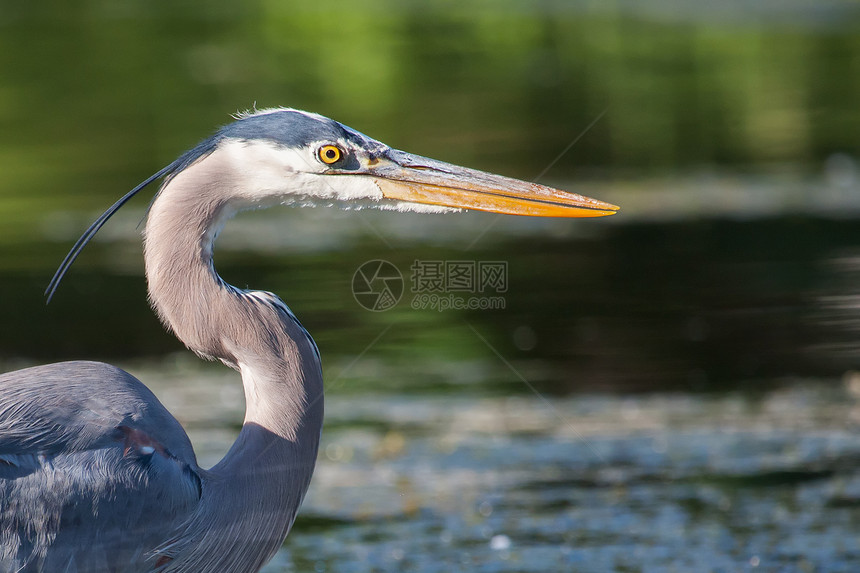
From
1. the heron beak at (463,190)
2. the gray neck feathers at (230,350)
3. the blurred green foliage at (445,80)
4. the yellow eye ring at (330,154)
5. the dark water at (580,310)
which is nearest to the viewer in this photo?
the gray neck feathers at (230,350)

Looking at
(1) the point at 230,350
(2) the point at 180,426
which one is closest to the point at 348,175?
(1) the point at 230,350

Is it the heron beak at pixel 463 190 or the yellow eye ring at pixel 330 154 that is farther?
the heron beak at pixel 463 190

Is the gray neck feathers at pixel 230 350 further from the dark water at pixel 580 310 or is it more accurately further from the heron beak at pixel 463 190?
the dark water at pixel 580 310

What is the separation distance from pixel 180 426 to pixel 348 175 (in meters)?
0.96

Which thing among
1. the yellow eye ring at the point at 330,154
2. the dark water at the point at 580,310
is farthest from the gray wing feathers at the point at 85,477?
the dark water at the point at 580,310

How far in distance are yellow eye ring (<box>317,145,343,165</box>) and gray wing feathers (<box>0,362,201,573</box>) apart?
94 centimetres

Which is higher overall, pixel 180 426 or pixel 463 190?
pixel 463 190

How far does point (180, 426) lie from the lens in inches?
154

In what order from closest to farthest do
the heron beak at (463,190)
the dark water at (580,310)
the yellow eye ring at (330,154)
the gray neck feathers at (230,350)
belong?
the gray neck feathers at (230,350) → the yellow eye ring at (330,154) → the heron beak at (463,190) → the dark water at (580,310)

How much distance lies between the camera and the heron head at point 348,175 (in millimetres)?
3963

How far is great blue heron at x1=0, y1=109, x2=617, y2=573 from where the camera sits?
360 cm

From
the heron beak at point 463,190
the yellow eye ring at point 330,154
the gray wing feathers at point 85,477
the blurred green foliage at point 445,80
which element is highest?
the blurred green foliage at point 445,80

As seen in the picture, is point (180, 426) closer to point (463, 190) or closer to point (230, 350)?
point (230, 350)

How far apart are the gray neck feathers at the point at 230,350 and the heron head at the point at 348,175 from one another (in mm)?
101
